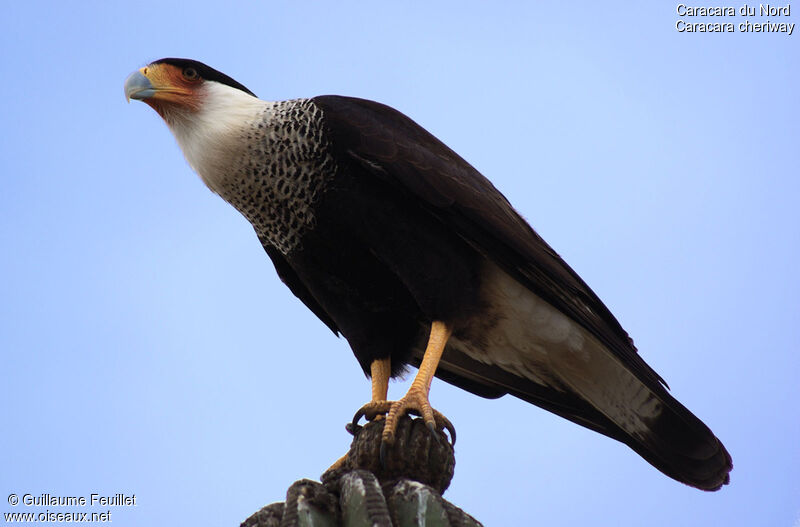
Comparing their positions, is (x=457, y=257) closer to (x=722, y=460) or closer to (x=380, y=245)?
(x=380, y=245)

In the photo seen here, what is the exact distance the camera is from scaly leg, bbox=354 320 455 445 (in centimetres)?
345

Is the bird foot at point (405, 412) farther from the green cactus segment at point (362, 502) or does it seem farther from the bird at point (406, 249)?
the green cactus segment at point (362, 502)

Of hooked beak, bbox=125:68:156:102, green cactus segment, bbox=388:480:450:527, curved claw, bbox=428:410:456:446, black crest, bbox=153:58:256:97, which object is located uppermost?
black crest, bbox=153:58:256:97

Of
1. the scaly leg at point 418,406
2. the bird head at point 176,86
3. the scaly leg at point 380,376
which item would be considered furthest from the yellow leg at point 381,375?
the bird head at point 176,86

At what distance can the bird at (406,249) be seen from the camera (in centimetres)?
411

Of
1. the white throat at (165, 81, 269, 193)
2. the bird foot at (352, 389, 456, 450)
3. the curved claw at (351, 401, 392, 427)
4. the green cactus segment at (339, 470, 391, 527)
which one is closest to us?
the green cactus segment at (339, 470, 391, 527)

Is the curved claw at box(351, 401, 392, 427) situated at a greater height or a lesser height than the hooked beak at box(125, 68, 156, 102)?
lesser

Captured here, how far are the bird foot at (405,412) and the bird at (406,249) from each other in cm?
25

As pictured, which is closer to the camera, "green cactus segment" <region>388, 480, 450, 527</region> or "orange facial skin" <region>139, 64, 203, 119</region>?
"green cactus segment" <region>388, 480, 450, 527</region>

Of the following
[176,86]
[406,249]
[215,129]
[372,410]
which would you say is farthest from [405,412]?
[176,86]

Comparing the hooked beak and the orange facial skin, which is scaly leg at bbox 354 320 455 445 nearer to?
the orange facial skin

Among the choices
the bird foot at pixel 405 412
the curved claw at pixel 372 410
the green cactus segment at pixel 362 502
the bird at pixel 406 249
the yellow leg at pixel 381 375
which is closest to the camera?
the green cactus segment at pixel 362 502

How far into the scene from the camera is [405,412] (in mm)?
3562

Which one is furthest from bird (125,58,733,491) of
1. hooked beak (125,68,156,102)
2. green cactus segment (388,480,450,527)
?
green cactus segment (388,480,450,527)
